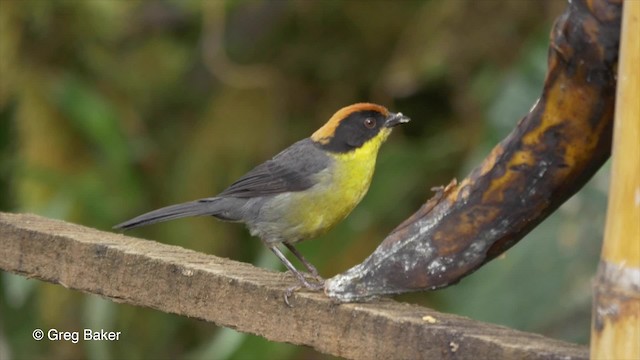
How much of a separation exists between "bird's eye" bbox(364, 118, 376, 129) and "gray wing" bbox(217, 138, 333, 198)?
0.19 meters

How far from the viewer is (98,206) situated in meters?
5.15

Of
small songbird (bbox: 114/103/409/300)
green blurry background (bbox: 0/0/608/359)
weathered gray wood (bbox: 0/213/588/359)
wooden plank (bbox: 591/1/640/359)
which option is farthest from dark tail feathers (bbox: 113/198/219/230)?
wooden plank (bbox: 591/1/640/359)

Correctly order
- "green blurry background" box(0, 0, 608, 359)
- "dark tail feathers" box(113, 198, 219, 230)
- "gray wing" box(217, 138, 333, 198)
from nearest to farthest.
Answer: "dark tail feathers" box(113, 198, 219, 230)
"gray wing" box(217, 138, 333, 198)
"green blurry background" box(0, 0, 608, 359)

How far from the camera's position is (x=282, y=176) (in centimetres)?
370

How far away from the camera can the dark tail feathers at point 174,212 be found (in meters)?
3.31

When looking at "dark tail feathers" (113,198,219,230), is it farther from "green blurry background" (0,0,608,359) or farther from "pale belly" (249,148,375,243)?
"green blurry background" (0,0,608,359)

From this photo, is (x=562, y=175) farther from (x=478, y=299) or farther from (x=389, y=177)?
(x=389, y=177)

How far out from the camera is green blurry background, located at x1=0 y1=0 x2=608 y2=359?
14.6 feet

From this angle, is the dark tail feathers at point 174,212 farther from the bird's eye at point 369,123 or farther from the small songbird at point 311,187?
the bird's eye at point 369,123

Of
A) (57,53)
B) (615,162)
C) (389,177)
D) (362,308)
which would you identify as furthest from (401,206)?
(615,162)

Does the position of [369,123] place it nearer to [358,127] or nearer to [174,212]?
[358,127]

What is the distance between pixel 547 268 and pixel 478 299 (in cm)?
29

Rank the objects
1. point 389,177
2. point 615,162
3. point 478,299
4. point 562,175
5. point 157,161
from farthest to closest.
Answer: point 157,161
point 389,177
point 478,299
point 562,175
point 615,162

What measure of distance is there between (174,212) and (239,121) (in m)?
2.19
